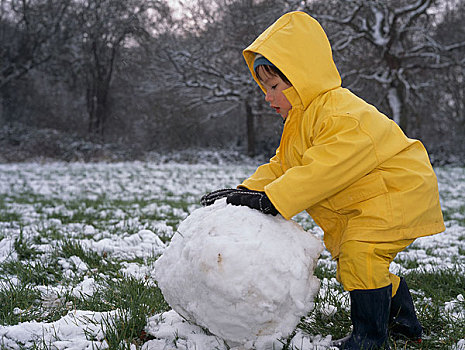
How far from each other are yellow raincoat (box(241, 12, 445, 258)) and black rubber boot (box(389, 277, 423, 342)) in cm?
43

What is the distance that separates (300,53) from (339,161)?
64cm

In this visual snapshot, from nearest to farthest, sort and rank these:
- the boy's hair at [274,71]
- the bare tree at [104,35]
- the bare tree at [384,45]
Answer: the boy's hair at [274,71] < the bare tree at [384,45] < the bare tree at [104,35]

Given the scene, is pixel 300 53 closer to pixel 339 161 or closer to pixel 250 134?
pixel 339 161

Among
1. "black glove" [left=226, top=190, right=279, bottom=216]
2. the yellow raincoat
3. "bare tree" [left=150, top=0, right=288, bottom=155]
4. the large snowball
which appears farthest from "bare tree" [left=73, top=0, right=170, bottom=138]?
the large snowball

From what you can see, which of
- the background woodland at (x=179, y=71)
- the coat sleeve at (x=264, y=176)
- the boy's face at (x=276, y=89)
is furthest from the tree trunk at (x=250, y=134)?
the boy's face at (x=276, y=89)

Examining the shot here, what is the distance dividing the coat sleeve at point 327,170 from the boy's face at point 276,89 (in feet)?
1.41

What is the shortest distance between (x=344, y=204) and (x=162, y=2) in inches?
643

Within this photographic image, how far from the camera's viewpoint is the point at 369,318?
6.49 feet

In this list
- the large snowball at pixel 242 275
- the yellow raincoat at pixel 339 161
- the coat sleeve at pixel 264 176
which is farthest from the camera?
the coat sleeve at pixel 264 176

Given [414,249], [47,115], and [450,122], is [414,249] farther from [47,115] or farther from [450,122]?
[47,115]

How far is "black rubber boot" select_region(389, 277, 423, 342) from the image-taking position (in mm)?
2188

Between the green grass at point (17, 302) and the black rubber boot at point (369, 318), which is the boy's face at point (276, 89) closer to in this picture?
the black rubber boot at point (369, 318)

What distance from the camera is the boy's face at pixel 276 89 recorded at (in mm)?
2283

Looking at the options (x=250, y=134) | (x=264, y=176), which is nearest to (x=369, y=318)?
(x=264, y=176)
